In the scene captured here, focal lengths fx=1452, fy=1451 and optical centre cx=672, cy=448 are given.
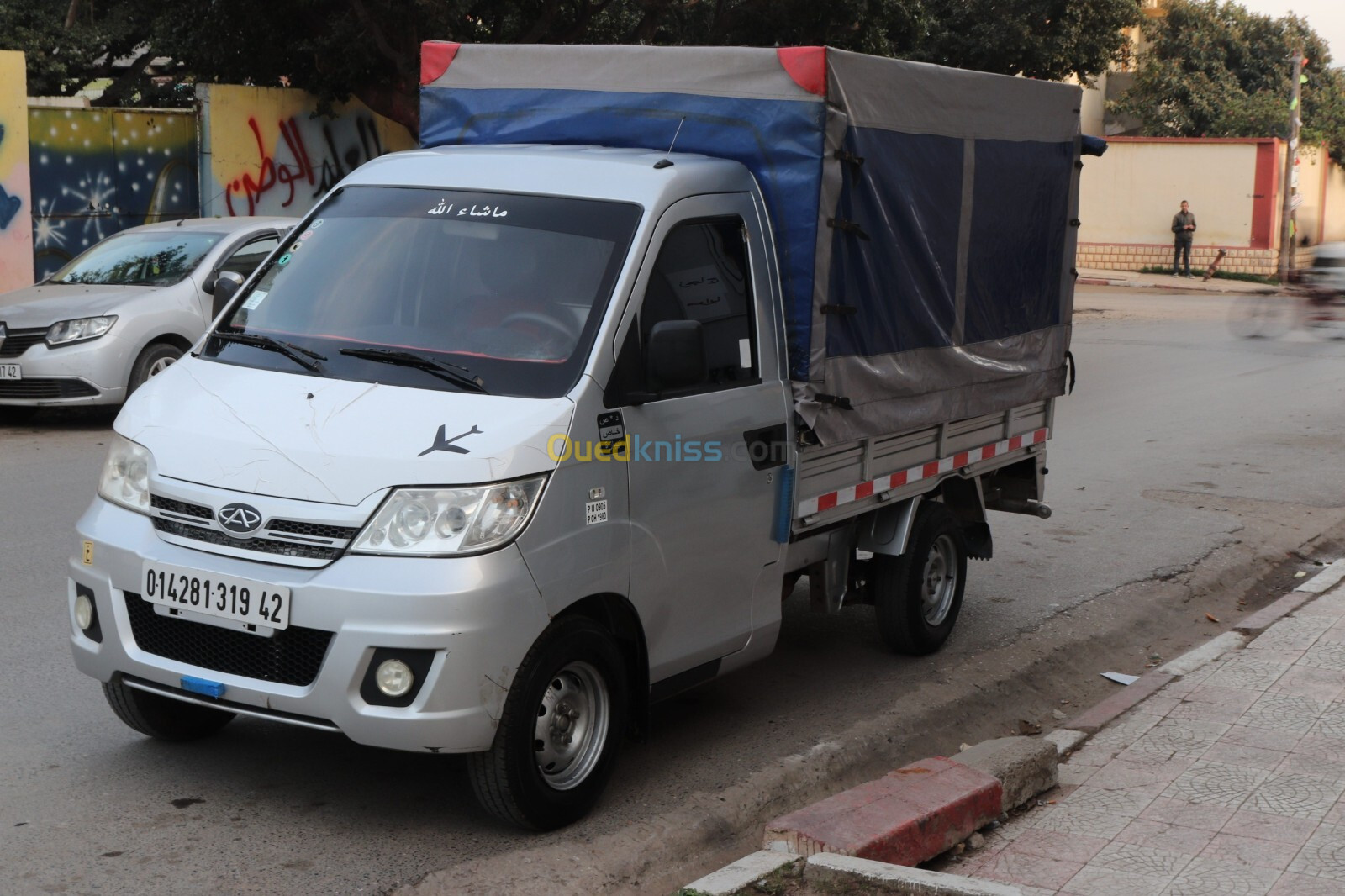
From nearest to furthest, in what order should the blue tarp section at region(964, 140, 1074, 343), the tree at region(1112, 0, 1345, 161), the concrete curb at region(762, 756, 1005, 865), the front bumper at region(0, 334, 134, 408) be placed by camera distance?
the concrete curb at region(762, 756, 1005, 865)
the blue tarp section at region(964, 140, 1074, 343)
the front bumper at region(0, 334, 134, 408)
the tree at region(1112, 0, 1345, 161)

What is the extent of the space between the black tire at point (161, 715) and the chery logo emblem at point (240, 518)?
0.87m

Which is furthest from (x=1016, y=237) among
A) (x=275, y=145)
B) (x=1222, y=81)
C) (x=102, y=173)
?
(x=1222, y=81)

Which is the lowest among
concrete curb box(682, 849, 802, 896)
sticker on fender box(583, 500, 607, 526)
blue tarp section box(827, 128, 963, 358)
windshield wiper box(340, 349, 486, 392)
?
concrete curb box(682, 849, 802, 896)

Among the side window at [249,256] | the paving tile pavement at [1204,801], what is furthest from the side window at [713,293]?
the side window at [249,256]

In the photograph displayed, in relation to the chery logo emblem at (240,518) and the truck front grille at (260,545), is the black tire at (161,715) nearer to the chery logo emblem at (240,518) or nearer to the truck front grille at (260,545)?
the truck front grille at (260,545)

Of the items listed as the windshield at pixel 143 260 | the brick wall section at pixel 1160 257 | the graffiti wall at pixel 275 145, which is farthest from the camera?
the brick wall section at pixel 1160 257

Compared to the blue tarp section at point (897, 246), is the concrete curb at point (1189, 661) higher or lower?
lower

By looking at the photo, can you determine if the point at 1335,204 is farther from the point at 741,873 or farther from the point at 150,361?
the point at 741,873

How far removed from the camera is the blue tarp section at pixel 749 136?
5.36 meters

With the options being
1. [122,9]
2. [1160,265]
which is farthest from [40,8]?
[1160,265]

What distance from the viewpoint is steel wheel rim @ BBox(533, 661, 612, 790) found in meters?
4.49

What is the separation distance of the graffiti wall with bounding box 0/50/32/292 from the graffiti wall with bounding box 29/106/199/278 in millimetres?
277

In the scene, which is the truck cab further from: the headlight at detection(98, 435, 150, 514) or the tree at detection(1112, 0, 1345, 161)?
the tree at detection(1112, 0, 1345, 161)

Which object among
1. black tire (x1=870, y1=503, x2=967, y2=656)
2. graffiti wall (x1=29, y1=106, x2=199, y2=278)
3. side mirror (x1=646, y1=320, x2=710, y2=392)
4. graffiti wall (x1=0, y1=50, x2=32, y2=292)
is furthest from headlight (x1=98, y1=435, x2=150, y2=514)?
graffiti wall (x1=29, y1=106, x2=199, y2=278)
